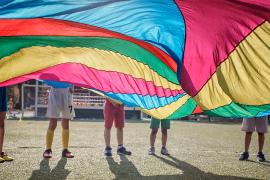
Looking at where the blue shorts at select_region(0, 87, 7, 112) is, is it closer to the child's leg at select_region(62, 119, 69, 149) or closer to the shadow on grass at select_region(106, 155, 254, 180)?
the child's leg at select_region(62, 119, 69, 149)

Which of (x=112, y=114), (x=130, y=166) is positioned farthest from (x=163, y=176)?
(x=112, y=114)

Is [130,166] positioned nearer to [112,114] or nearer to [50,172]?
[50,172]

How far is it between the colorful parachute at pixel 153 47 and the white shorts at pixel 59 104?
491 mm

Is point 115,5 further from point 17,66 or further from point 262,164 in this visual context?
point 262,164

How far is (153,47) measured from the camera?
4.36 meters

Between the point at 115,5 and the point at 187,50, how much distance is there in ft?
3.20

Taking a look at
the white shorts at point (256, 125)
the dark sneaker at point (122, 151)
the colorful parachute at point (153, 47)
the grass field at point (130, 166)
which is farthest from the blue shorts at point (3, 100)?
the white shorts at point (256, 125)

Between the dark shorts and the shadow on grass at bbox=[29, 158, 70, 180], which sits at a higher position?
the dark shorts

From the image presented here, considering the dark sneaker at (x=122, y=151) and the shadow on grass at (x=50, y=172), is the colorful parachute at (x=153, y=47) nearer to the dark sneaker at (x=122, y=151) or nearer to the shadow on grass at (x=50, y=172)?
the dark sneaker at (x=122, y=151)

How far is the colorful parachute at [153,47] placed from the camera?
10.9 ft

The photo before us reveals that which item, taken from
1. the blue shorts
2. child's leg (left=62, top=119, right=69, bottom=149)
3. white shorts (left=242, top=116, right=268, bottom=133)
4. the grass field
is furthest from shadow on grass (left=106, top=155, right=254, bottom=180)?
the blue shorts

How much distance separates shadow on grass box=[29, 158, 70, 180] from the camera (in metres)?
3.95

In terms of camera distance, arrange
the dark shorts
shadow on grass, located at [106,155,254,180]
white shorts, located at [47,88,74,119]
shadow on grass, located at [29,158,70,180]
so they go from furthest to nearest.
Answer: the dark shorts < white shorts, located at [47,88,74,119] < shadow on grass, located at [106,155,254,180] < shadow on grass, located at [29,158,70,180]

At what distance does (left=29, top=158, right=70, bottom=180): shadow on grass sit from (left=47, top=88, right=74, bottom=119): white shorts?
3.19ft
